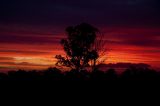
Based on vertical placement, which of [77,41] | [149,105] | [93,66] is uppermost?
[77,41]

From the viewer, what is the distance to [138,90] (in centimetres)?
2366

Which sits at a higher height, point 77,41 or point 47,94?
point 77,41

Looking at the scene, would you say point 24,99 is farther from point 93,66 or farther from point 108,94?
point 93,66

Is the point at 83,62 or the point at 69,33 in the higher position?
the point at 69,33

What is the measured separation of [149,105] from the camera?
19938 mm

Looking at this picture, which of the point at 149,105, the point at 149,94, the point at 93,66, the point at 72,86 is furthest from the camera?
the point at 93,66

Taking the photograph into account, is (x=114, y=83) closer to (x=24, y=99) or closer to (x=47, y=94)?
(x=47, y=94)

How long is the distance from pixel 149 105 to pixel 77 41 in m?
30.7

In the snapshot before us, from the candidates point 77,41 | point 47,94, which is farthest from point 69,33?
point 47,94

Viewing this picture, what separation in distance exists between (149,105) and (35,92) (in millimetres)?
7770

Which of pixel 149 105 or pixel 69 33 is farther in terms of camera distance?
pixel 69 33

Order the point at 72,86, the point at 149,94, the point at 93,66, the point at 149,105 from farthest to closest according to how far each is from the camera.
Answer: the point at 93,66 → the point at 72,86 → the point at 149,94 → the point at 149,105

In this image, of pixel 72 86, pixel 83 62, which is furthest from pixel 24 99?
pixel 83 62

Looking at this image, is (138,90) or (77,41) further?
(77,41)
